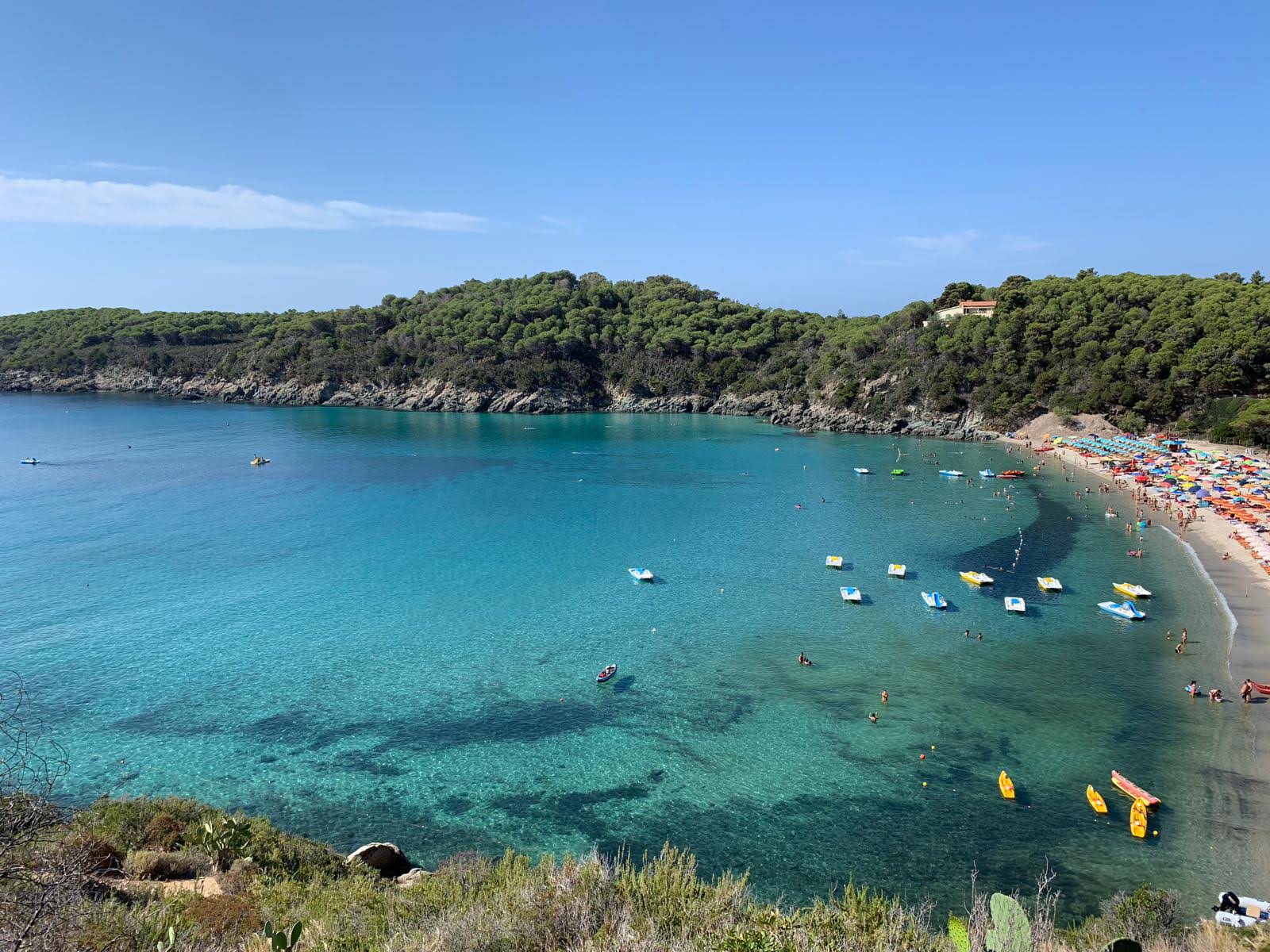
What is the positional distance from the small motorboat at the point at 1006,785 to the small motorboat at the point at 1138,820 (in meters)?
2.63

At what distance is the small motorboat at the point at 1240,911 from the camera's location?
13867 mm

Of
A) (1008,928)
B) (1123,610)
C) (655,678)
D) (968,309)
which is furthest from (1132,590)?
(968,309)

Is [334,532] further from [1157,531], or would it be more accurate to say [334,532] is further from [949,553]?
[1157,531]

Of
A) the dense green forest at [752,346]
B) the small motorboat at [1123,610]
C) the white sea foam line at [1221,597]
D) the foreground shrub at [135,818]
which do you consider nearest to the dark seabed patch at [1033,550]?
the small motorboat at [1123,610]

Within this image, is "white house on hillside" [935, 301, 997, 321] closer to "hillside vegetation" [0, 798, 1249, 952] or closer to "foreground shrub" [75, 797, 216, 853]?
"hillside vegetation" [0, 798, 1249, 952]

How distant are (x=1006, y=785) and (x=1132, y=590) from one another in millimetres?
19515

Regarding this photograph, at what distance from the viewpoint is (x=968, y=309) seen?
93875 mm

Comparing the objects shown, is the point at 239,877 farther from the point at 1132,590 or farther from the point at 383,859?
the point at 1132,590

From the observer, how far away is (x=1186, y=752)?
67.6 ft

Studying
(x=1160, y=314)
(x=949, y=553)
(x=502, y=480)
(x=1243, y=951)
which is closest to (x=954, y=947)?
(x=1243, y=951)

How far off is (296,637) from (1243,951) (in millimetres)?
30088

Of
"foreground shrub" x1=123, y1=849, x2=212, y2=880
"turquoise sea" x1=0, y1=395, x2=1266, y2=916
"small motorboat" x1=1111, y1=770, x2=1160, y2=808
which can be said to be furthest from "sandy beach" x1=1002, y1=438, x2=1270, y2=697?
"foreground shrub" x1=123, y1=849, x2=212, y2=880

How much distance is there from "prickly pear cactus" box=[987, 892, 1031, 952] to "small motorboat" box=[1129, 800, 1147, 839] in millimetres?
11749

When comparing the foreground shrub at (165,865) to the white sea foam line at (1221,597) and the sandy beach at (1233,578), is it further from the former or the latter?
the white sea foam line at (1221,597)
